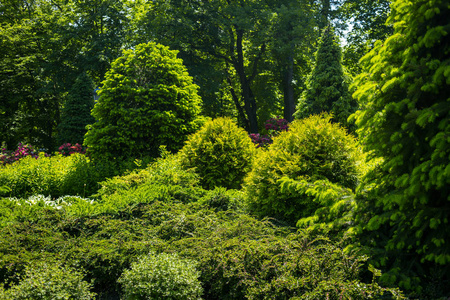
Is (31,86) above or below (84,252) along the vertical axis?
above

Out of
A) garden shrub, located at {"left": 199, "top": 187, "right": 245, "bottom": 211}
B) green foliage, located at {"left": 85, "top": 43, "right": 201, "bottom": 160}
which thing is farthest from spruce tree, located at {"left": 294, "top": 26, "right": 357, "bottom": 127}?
garden shrub, located at {"left": 199, "top": 187, "right": 245, "bottom": 211}

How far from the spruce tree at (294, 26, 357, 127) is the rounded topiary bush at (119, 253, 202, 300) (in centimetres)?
770

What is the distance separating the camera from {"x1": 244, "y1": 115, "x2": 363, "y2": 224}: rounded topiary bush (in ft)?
15.5

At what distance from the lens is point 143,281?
3061 mm

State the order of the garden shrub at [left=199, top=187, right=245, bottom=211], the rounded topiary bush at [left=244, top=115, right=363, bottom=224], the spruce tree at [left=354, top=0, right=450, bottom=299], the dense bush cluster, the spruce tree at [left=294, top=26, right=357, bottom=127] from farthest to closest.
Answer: the spruce tree at [left=294, top=26, right=357, bottom=127]
the garden shrub at [left=199, top=187, right=245, bottom=211]
the rounded topiary bush at [left=244, top=115, right=363, bottom=224]
the dense bush cluster
the spruce tree at [left=354, top=0, right=450, bottom=299]

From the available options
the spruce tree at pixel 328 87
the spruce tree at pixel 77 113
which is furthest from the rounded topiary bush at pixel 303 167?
the spruce tree at pixel 77 113

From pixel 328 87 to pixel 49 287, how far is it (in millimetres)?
8924

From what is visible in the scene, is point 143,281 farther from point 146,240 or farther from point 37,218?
point 37,218

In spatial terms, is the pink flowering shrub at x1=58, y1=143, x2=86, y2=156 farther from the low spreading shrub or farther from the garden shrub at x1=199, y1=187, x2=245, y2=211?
the garden shrub at x1=199, y1=187, x2=245, y2=211

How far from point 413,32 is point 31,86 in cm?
2236

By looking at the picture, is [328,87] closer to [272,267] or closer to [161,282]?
[272,267]

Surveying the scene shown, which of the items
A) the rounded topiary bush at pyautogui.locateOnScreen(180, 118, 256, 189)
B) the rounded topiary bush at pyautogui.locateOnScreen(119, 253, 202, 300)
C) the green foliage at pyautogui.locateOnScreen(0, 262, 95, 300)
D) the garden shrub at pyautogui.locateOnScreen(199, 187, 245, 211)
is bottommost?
the green foliage at pyautogui.locateOnScreen(0, 262, 95, 300)

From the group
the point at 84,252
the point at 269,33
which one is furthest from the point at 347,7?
the point at 84,252

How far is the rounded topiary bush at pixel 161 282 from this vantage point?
2.98m
